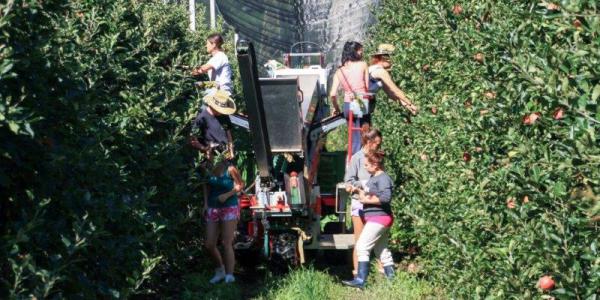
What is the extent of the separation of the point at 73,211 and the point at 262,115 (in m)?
4.73

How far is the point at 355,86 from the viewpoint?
11531mm

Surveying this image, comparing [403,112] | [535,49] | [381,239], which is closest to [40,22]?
[535,49]

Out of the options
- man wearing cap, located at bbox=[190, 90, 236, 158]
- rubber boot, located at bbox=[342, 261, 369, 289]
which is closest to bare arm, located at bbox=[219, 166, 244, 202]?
man wearing cap, located at bbox=[190, 90, 236, 158]

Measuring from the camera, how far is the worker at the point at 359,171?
31.9 feet

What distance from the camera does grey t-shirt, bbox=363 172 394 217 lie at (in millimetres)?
9680

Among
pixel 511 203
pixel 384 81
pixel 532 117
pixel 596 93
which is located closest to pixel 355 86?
pixel 384 81

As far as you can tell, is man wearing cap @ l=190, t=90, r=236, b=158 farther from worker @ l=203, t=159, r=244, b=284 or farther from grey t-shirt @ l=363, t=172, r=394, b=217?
grey t-shirt @ l=363, t=172, r=394, b=217

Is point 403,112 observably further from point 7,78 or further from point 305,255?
point 7,78

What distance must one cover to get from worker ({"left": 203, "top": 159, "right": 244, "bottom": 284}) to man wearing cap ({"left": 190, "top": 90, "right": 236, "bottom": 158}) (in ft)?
0.53

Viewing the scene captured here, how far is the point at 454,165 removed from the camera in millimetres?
7016

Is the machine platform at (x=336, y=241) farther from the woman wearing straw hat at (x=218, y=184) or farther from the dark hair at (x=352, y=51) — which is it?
the dark hair at (x=352, y=51)

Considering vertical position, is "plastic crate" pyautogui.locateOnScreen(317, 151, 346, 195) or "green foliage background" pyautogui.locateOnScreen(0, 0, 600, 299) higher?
"green foliage background" pyautogui.locateOnScreen(0, 0, 600, 299)

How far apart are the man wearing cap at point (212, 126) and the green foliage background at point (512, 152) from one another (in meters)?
2.07

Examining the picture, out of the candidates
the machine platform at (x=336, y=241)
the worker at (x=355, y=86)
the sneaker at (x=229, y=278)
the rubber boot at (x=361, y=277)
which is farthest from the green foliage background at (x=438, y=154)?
the worker at (x=355, y=86)
